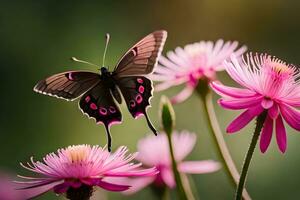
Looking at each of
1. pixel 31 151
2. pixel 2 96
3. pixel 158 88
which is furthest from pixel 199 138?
pixel 158 88

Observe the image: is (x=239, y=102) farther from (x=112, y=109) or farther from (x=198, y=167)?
(x=198, y=167)

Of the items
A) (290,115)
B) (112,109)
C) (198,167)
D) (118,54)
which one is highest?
(118,54)

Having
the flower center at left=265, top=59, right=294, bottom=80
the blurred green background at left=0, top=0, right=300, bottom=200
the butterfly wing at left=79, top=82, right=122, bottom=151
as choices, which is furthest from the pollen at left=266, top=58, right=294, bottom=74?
the blurred green background at left=0, top=0, right=300, bottom=200

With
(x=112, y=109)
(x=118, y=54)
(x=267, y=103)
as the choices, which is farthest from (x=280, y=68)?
(x=118, y=54)

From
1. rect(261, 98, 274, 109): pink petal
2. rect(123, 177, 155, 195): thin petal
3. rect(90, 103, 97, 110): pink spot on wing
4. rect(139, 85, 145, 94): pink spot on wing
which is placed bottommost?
rect(123, 177, 155, 195): thin petal

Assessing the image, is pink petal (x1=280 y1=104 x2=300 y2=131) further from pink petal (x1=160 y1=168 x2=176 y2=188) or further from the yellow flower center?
→ pink petal (x1=160 y1=168 x2=176 y2=188)

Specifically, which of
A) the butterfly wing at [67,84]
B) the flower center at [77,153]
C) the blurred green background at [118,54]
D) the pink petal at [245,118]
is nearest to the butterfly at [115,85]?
the butterfly wing at [67,84]

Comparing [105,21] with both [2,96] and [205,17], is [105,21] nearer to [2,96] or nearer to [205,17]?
[205,17]
